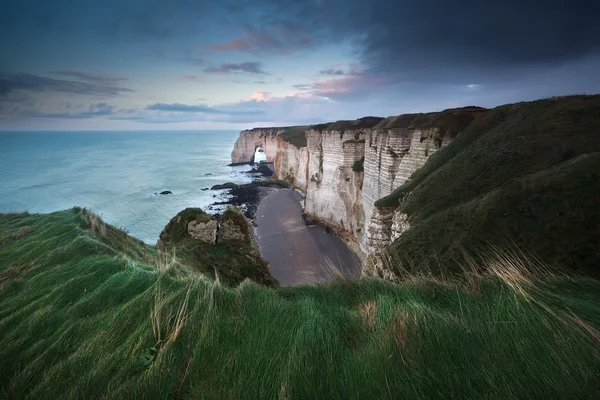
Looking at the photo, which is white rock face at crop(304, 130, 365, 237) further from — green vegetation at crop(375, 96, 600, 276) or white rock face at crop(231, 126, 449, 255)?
green vegetation at crop(375, 96, 600, 276)

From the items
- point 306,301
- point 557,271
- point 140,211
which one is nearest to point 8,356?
point 306,301

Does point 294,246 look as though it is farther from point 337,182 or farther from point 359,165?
point 359,165

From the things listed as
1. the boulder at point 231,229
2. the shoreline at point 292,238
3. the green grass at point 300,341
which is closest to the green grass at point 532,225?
the green grass at point 300,341

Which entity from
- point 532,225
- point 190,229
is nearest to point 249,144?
point 190,229

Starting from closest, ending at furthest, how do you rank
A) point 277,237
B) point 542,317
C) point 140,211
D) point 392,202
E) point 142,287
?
point 542,317, point 142,287, point 392,202, point 277,237, point 140,211

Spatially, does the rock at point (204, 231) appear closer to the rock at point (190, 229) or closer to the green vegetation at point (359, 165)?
the rock at point (190, 229)

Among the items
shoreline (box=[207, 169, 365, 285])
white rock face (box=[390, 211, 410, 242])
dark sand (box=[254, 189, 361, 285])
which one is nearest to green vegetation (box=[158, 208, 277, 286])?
shoreline (box=[207, 169, 365, 285])

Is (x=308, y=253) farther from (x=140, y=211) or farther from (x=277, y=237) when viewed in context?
(x=140, y=211)
